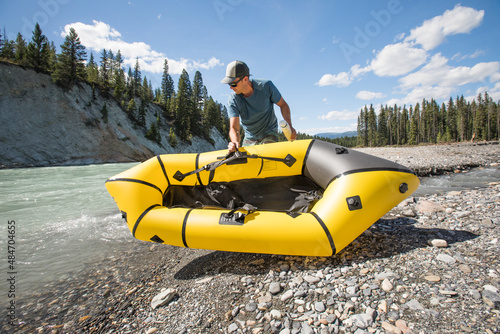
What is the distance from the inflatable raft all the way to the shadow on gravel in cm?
24

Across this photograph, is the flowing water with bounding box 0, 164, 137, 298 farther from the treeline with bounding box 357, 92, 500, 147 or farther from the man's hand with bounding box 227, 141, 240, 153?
the treeline with bounding box 357, 92, 500, 147

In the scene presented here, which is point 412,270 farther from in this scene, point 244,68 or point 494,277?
point 244,68

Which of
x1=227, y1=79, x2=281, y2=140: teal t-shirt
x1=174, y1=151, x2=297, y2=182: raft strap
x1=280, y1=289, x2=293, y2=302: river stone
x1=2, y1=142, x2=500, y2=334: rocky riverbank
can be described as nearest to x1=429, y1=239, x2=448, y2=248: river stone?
x1=2, y1=142, x2=500, y2=334: rocky riverbank

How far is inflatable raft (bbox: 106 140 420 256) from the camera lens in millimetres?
2309

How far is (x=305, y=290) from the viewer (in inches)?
77.5

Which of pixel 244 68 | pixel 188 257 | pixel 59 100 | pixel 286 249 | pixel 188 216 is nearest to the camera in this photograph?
pixel 286 249

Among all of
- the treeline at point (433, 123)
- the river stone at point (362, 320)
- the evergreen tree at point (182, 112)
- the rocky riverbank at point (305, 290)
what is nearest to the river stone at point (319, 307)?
the rocky riverbank at point (305, 290)

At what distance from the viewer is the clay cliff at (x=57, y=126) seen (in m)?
25.5

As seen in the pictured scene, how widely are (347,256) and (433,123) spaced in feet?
251

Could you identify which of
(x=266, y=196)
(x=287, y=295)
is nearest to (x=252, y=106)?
(x=266, y=196)

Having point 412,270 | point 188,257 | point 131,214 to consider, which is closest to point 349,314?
point 412,270

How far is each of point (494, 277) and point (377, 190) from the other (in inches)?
43.3

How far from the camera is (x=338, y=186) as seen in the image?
2.54m

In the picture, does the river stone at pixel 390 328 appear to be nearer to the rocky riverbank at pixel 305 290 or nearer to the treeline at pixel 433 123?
the rocky riverbank at pixel 305 290
